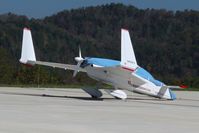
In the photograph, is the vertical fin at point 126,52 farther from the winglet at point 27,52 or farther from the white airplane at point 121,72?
the winglet at point 27,52

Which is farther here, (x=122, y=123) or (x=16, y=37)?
(x=16, y=37)

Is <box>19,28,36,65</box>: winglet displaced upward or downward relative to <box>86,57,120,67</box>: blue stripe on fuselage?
upward

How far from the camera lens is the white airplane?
1336 inches

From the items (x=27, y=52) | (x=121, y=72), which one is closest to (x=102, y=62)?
(x=121, y=72)

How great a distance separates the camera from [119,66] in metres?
34.0

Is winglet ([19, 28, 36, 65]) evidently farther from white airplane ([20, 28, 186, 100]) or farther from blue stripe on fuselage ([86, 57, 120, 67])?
blue stripe on fuselage ([86, 57, 120, 67])

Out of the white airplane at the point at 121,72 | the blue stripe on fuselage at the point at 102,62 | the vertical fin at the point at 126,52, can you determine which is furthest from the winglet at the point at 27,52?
the vertical fin at the point at 126,52

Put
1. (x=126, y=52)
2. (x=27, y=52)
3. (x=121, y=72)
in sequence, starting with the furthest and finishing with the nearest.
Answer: (x=27, y=52) → (x=121, y=72) → (x=126, y=52)

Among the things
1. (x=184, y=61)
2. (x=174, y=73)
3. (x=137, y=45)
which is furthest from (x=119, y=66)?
(x=137, y=45)

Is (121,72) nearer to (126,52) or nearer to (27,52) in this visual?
(126,52)

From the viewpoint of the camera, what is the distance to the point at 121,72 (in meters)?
34.7

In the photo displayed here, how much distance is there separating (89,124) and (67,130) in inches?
76.9

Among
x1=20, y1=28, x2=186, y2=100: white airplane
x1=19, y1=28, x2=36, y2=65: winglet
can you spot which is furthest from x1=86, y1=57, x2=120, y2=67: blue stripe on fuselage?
x1=19, y1=28, x2=36, y2=65: winglet

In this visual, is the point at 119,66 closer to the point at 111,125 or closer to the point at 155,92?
the point at 155,92
